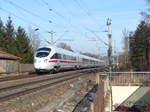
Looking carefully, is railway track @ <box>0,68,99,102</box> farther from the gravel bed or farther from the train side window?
the train side window

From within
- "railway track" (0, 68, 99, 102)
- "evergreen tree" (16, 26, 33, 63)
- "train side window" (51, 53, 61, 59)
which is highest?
"evergreen tree" (16, 26, 33, 63)

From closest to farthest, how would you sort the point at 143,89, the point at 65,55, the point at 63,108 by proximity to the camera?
the point at 63,108, the point at 143,89, the point at 65,55

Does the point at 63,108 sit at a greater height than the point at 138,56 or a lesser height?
lesser

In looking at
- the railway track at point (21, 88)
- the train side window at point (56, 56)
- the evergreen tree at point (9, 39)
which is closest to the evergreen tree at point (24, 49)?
the evergreen tree at point (9, 39)

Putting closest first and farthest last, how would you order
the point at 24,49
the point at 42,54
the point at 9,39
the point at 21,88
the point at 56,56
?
the point at 21,88, the point at 42,54, the point at 56,56, the point at 24,49, the point at 9,39

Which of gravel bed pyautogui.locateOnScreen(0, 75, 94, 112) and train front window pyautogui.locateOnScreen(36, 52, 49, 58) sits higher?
train front window pyautogui.locateOnScreen(36, 52, 49, 58)

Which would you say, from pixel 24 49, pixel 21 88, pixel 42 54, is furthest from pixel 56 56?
pixel 24 49

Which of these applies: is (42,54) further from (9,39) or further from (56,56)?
(9,39)

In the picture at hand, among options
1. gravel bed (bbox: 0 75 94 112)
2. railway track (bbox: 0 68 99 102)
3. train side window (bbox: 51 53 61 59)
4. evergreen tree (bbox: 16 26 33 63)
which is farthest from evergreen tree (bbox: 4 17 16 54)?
gravel bed (bbox: 0 75 94 112)

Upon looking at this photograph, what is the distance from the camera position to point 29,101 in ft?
34.9

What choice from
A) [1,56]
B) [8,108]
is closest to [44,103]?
[8,108]

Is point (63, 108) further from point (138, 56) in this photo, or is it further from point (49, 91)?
point (138, 56)

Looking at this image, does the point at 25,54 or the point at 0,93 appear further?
the point at 25,54

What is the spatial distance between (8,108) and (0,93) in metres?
3.35
